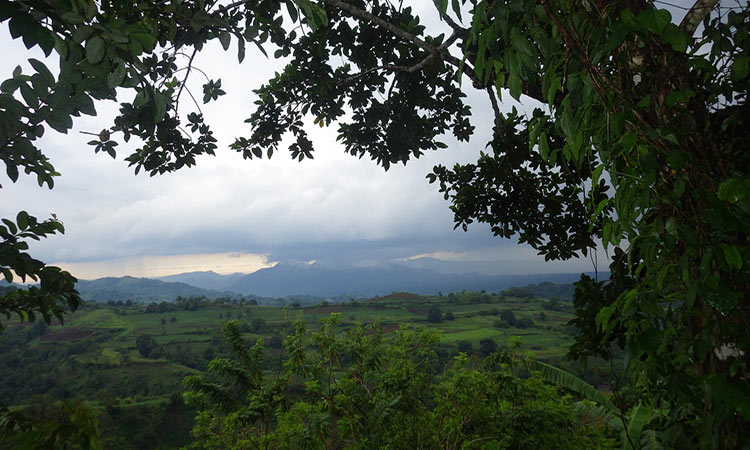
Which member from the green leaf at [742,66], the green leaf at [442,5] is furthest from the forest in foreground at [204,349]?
the green leaf at [742,66]

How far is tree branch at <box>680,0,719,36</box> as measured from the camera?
5.09ft

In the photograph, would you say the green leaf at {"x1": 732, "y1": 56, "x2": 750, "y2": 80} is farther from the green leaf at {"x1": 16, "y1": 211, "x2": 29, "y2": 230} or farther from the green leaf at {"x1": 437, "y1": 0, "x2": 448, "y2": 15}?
the green leaf at {"x1": 16, "y1": 211, "x2": 29, "y2": 230}

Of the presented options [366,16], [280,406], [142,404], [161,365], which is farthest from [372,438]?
[161,365]

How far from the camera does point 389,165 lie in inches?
193

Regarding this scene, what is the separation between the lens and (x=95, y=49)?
105cm

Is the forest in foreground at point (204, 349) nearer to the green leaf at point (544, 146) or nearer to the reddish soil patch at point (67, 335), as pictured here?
the reddish soil patch at point (67, 335)

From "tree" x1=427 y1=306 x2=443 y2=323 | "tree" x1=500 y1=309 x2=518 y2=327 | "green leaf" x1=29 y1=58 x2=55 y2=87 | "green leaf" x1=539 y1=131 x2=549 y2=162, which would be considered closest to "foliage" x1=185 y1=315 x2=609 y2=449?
"green leaf" x1=539 y1=131 x2=549 y2=162

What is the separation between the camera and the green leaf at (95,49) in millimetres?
1044

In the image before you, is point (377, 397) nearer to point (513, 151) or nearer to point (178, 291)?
point (513, 151)

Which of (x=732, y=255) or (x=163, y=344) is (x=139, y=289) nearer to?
(x=163, y=344)

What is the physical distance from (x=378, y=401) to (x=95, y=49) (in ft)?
13.4

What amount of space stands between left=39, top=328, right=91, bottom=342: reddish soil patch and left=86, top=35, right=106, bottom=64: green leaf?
82264 millimetres

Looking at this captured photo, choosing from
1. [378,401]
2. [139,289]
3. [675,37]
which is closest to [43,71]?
[675,37]

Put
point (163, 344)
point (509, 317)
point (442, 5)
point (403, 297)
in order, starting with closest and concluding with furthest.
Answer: point (442, 5) < point (509, 317) < point (163, 344) < point (403, 297)
